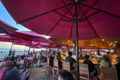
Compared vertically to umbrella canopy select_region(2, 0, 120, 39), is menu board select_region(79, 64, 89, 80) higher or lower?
lower

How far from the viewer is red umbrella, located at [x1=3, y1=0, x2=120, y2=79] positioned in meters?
2.59

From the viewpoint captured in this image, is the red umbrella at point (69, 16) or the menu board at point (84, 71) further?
the menu board at point (84, 71)

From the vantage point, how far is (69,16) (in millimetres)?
3203

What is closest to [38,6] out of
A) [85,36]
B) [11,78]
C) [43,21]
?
[43,21]

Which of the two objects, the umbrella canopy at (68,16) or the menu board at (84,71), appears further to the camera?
the menu board at (84,71)

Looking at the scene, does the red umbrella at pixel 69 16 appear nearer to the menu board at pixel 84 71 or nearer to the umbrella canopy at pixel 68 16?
the umbrella canopy at pixel 68 16

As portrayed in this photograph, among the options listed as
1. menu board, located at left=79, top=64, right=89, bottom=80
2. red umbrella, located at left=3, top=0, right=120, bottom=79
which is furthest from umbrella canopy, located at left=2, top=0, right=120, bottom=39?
menu board, located at left=79, top=64, right=89, bottom=80

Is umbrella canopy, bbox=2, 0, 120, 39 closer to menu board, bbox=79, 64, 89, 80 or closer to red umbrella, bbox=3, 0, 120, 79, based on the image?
red umbrella, bbox=3, 0, 120, 79

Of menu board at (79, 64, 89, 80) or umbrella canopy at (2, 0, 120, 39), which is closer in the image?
umbrella canopy at (2, 0, 120, 39)

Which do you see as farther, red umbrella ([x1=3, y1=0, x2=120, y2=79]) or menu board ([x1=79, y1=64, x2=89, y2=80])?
menu board ([x1=79, y1=64, x2=89, y2=80])

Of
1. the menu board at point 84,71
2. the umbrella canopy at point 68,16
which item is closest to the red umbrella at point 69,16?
the umbrella canopy at point 68,16

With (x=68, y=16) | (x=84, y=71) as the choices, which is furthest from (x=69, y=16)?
(x=84, y=71)

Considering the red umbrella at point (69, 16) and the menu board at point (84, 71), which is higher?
the red umbrella at point (69, 16)

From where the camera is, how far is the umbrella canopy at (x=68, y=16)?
8.50 feet
